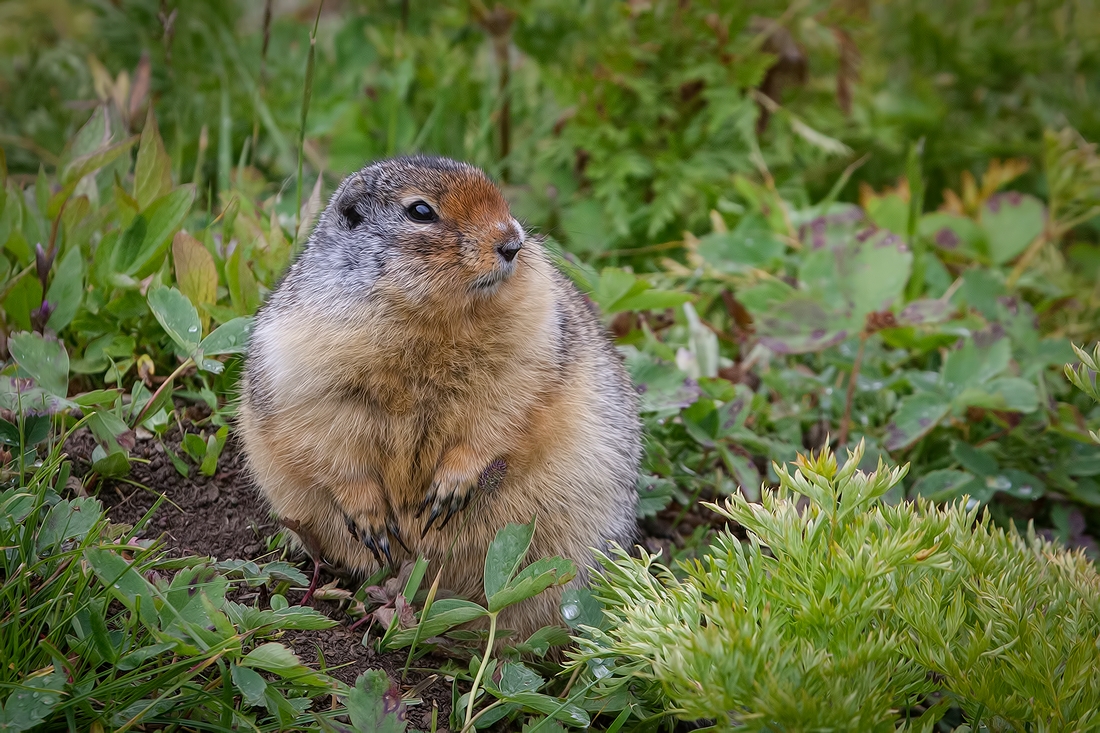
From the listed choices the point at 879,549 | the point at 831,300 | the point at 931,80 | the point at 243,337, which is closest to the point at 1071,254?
the point at 931,80

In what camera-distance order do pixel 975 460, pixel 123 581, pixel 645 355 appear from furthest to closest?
pixel 645 355 < pixel 975 460 < pixel 123 581

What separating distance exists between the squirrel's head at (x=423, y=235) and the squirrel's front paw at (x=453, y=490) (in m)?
0.53

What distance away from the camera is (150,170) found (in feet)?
11.9

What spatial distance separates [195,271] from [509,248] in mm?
1296

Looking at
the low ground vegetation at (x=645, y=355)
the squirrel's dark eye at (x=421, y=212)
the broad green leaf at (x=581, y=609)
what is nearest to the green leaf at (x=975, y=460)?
the low ground vegetation at (x=645, y=355)

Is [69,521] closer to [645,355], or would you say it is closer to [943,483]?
[645,355]

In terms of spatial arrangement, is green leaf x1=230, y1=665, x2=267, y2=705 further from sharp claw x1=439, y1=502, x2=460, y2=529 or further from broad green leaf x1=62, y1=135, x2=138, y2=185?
broad green leaf x1=62, y1=135, x2=138, y2=185

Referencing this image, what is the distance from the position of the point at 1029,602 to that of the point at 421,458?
1.75 m

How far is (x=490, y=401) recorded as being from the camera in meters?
2.98

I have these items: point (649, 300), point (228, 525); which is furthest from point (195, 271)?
point (649, 300)

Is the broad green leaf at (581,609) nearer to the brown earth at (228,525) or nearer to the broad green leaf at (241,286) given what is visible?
the brown earth at (228,525)

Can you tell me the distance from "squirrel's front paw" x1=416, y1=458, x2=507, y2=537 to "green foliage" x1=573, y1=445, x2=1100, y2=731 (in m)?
0.57

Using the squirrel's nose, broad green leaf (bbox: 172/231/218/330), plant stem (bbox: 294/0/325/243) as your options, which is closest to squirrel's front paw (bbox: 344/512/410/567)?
the squirrel's nose

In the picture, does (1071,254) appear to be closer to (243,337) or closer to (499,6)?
(499,6)
